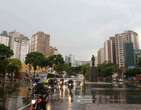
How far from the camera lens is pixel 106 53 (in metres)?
162

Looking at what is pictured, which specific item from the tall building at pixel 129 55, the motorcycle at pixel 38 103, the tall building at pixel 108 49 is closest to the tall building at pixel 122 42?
the tall building at pixel 129 55

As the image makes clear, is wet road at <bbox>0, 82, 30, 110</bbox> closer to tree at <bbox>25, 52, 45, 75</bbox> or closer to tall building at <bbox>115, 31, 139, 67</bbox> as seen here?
tree at <bbox>25, 52, 45, 75</bbox>

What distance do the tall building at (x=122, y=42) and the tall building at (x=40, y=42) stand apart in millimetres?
44128

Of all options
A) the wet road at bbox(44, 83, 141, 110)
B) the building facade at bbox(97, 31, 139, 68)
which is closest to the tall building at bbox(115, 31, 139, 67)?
the building facade at bbox(97, 31, 139, 68)

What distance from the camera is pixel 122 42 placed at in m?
150

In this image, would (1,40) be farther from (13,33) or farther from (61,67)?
(61,67)

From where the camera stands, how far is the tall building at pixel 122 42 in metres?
147

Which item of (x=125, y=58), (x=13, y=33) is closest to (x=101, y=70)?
(x=125, y=58)

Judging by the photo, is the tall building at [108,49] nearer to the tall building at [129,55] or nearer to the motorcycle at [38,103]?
the tall building at [129,55]

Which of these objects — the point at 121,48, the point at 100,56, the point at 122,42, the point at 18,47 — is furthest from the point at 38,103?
the point at 100,56

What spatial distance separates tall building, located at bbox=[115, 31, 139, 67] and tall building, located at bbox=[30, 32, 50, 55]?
44.1 metres

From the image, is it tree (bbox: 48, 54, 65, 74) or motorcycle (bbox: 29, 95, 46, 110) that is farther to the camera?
tree (bbox: 48, 54, 65, 74)

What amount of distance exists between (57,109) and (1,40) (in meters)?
99.2

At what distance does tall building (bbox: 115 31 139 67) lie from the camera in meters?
147
